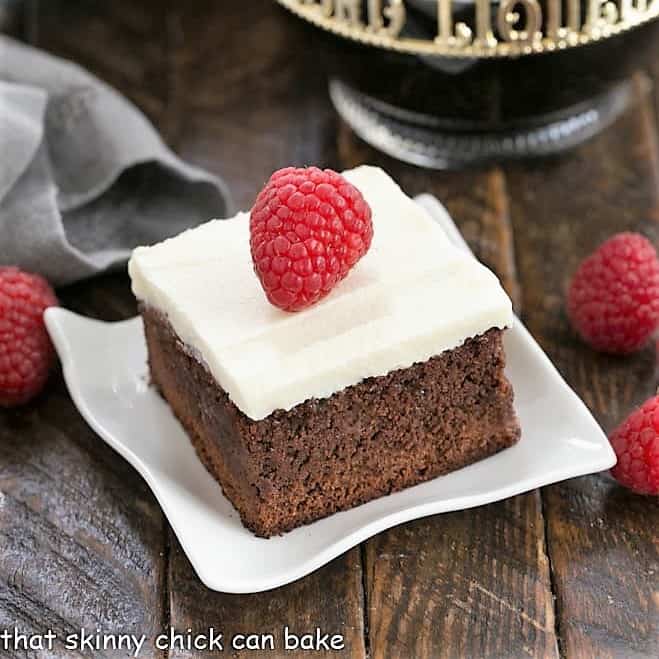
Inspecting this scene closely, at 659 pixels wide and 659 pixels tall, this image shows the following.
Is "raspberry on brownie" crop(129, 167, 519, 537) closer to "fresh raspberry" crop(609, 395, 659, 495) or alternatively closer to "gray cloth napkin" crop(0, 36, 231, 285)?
"fresh raspberry" crop(609, 395, 659, 495)

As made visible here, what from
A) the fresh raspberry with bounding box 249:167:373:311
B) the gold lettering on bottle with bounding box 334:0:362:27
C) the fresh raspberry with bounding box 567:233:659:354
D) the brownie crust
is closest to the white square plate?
the brownie crust

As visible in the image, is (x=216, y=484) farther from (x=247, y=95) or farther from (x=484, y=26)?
(x=247, y=95)

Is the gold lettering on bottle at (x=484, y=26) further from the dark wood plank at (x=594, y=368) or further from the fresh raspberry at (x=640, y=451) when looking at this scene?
the fresh raspberry at (x=640, y=451)

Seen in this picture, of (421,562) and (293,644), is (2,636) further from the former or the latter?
(421,562)

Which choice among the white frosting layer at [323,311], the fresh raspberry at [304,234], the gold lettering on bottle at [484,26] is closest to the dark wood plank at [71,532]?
the white frosting layer at [323,311]

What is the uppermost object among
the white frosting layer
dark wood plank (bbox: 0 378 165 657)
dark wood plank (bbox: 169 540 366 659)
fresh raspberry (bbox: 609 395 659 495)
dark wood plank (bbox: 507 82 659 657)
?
the white frosting layer

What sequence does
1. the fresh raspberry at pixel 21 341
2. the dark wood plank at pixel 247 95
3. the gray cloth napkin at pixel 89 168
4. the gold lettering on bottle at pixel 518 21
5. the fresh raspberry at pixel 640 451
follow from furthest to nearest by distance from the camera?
1. the dark wood plank at pixel 247 95
2. the gray cloth napkin at pixel 89 168
3. the gold lettering on bottle at pixel 518 21
4. the fresh raspberry at pixel 21 341
5. the fresh raspberry at pixel 640 451
